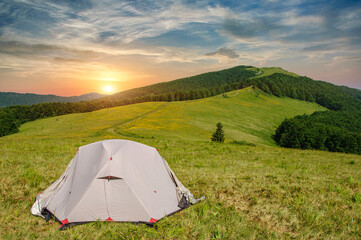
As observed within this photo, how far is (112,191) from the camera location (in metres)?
6.98

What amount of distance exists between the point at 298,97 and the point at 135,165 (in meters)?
171

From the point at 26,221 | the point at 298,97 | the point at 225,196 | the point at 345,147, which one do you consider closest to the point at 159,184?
the point at 225,196

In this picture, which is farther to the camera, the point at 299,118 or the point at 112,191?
the point at 299,118

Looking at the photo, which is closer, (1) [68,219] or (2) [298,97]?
(1) [68,219]

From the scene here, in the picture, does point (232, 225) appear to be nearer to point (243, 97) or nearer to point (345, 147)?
point (345, 147)

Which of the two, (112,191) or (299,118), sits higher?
(299,118)

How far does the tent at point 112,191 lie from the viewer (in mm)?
6680

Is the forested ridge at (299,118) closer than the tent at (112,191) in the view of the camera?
No

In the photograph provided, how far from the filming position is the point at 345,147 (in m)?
58.7

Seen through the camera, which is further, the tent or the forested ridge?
the forested ridge

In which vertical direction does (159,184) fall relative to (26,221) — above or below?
above

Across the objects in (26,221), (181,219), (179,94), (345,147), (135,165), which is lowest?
(345,147)

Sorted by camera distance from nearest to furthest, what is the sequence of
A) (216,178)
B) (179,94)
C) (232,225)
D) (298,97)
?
(232,225) < (216,178) < (179,94) < (298,97)

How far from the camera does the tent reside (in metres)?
6.68
